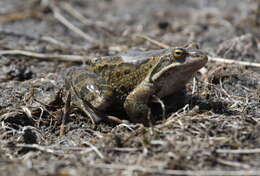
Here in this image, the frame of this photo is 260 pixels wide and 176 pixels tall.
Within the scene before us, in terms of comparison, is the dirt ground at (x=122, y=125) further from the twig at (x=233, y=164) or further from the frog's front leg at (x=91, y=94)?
the frog's front leg at (x=91, y=94)

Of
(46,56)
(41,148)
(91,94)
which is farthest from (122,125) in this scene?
(46,56)

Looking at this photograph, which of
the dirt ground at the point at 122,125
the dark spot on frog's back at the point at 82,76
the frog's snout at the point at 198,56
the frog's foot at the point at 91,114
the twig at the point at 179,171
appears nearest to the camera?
the twig at the point at 179,171

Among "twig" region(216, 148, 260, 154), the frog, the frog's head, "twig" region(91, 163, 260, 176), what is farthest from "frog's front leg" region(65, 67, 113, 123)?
"twig" region(216, 148, 260, 154)

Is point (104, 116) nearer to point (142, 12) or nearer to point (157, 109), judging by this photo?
point (157, 109)

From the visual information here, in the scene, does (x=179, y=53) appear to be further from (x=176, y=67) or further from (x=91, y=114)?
(x=91, y=114)

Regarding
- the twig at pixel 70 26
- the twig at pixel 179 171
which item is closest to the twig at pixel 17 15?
the twig at pixel 70 26

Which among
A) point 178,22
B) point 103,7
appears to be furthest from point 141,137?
point 103,7

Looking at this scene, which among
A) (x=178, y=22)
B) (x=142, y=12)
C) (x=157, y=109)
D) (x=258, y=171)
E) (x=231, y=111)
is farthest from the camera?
(x=142, y=12)

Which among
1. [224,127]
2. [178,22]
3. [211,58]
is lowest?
[224,127]
